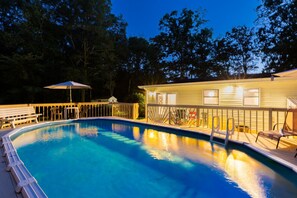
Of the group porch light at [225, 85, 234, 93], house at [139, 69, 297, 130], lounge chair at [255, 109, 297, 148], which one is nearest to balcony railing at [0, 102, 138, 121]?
house at [139, 69, 297, 130]

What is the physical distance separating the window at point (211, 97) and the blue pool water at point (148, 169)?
4.57 m

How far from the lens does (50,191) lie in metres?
3.26

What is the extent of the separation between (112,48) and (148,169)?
1596cm

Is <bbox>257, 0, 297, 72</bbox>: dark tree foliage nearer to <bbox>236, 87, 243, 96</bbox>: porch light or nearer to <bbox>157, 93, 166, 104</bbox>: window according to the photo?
<bbox>236, 87, 243, 96</bbox>: porch light

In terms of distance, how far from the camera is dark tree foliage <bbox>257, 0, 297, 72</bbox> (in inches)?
621

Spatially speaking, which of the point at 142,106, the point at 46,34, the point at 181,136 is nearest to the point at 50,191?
the point at 181,136

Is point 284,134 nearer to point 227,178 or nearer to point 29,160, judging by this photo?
point 227,178

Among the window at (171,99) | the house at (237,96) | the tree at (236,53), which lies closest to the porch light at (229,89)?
the house at (237,96)

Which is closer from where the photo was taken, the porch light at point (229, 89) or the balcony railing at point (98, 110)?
the porch light at point (229, 89)

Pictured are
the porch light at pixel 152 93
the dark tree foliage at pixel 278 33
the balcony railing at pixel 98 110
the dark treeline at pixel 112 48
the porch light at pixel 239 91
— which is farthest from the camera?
the dark tree foliage at pixel 278 33

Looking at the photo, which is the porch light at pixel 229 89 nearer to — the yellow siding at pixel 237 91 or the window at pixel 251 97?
the yellow siding at pixel 237 91

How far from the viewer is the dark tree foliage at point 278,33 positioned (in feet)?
51.8

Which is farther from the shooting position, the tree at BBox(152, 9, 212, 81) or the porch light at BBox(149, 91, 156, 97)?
the tree at BBox(152, 9, 212, 81)

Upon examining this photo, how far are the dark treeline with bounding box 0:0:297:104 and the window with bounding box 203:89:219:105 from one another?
6.17 meters
